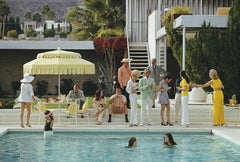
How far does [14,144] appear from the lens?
1321cm

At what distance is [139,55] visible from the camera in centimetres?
2709

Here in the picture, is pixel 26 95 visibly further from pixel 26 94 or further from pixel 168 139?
pixel 168 139

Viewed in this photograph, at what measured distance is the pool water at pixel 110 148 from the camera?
11273mm

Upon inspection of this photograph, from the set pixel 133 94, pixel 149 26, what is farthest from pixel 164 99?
pixel 149 26

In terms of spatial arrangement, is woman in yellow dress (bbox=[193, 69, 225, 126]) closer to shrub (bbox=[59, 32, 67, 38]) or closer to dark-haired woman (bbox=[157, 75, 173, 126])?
dark-haired woman (bbox=[157, 75, 173, 126])

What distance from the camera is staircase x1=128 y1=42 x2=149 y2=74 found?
25625 mm

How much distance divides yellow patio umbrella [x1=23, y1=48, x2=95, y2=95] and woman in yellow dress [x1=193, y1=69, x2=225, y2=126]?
155 inches

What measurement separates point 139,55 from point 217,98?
449 inches

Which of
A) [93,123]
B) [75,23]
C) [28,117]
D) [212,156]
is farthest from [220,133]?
[75,23]

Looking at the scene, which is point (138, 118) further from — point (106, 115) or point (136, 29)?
point (136, 29)

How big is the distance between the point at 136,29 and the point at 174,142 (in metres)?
17.0

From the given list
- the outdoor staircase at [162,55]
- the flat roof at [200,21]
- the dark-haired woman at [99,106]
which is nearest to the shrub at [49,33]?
the outdoor staircase at [162,55]

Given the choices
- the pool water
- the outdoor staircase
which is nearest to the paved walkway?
the pool water

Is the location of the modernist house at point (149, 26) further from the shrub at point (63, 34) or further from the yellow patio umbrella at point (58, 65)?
the shrub at point (63, 34)
